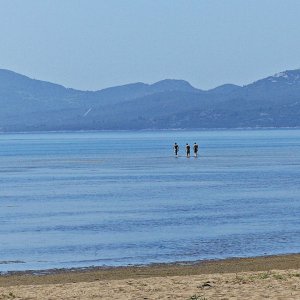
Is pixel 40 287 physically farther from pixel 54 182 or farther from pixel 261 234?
pixel 54 182

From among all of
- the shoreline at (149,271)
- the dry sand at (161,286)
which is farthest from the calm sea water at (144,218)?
the dry sand at (161,286)

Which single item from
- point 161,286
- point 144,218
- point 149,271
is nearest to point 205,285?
point 161,286

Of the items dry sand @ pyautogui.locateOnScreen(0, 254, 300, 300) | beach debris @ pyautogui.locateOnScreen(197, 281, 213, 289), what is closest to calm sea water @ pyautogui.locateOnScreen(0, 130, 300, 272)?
dry sand @ pyautogui.locateOnScreen(0, 254, 300, 300)

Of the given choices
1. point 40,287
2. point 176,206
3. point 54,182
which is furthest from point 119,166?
point 40,287

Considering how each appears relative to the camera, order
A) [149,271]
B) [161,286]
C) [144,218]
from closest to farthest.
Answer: [161,286] → [149,271] → [144,218]

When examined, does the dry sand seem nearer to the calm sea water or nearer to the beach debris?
the beach debris

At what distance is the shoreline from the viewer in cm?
2589

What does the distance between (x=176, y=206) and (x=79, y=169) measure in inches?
1704

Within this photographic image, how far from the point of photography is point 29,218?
43344 mm

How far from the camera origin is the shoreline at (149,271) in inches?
1019

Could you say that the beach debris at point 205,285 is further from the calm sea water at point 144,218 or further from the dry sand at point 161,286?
the calm sea water at point 144,218

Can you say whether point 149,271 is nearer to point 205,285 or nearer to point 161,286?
point 161,286

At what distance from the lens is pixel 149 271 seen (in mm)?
27094

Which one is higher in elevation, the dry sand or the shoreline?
the dry sand
